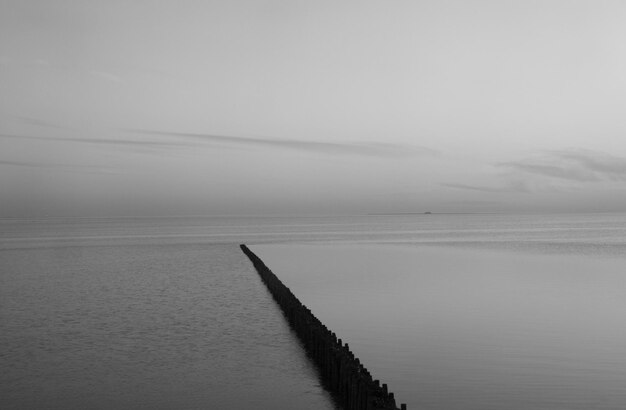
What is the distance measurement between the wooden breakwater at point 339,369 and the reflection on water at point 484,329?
146 centimetres

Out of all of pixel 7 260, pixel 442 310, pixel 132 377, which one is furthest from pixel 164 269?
pixel 132 377

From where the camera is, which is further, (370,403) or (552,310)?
(552,310)

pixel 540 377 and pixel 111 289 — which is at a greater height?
pixel 111 289

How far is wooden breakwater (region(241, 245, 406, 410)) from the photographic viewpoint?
1077cm

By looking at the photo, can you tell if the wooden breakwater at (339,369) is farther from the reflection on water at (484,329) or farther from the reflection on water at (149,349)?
the reflection on water at (484,329)

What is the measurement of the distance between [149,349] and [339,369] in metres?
7.16

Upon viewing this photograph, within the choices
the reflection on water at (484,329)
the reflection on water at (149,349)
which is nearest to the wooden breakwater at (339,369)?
the reflection on water at (149,349)

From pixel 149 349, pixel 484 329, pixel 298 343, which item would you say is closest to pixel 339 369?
pixel 298 343

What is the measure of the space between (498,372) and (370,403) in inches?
259

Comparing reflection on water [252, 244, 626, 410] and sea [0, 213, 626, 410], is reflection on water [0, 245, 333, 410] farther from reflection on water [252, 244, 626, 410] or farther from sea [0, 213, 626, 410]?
reflection on water [252, 244, 626, 410]

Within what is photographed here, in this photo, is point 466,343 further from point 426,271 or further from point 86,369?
point 426,271

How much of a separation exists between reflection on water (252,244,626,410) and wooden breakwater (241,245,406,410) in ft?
4.78

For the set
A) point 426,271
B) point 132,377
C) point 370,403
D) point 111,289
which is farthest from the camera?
point 426,271

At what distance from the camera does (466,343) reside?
770 inches
